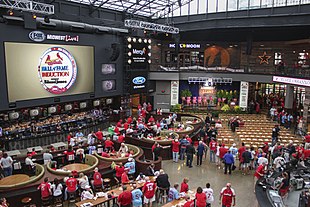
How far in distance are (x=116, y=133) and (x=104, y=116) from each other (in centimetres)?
619

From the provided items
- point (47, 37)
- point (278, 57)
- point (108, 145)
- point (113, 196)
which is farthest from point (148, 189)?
point (278, 57)

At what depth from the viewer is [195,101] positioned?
3020 cm

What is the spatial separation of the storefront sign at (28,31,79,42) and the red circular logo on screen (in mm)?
670

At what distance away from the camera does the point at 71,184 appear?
33.1 feet

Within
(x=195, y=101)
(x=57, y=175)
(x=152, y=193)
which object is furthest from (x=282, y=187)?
(x=195, y=101)

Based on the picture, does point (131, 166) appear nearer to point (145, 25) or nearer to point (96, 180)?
point (96, 180)

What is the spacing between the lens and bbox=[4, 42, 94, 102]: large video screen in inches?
657

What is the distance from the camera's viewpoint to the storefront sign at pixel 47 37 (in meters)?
17.2

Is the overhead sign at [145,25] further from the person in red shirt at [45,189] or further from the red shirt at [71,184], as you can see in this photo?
the person in red shirt at [45,189]

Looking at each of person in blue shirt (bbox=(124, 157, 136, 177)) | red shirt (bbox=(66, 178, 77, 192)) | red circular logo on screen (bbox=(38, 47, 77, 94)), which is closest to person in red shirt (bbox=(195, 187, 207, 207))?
person in blue shirt (bbox=(124, 157, 136, 177))

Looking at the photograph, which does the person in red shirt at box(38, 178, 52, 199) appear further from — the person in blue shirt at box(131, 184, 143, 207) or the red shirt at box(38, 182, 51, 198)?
the person in blue shirt at box(131, 184, 143, 207)

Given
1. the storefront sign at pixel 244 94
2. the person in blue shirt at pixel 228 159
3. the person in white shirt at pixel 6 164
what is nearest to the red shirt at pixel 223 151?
the person in blue shirt at pixel 228 159

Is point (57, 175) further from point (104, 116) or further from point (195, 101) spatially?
point (195, 101)

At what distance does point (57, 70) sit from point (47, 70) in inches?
30.0
